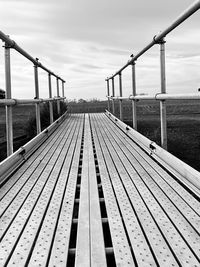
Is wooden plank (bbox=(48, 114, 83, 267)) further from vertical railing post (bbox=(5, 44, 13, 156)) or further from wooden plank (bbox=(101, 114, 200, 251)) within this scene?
vertical railing post (bbox=(5, 44, 13, 156))

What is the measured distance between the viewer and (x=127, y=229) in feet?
6.47

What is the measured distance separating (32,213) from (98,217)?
44 cm

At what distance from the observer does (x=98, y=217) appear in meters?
2.15

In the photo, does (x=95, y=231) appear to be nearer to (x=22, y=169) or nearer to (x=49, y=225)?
(x=49, y=225)

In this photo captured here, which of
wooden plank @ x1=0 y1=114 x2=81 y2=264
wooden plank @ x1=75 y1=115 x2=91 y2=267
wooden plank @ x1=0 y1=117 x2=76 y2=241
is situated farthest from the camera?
wooden plank @ x1=0 y1=117 x2=76 y2=241

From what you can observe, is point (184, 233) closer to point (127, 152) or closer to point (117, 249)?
point (117, 249)

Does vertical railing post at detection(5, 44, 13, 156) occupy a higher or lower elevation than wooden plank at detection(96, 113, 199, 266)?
higher

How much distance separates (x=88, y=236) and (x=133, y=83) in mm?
4117

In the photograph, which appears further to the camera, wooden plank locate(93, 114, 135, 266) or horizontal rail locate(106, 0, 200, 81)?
horizontal rail locate(106, 0, 200, 81)

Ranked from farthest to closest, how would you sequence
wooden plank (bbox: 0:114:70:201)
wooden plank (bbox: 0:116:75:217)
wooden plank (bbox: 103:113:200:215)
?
wooden plank (bbox: 0:114:70:201) < wooden plank (bbox: 0:116:75:217) < wooden plank (bbox: 103:113:200:215)

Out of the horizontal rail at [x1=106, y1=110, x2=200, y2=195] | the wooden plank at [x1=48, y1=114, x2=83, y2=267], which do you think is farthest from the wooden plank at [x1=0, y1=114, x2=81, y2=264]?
the horizontal rail at [x1=106, y1=110, x2=200, y2=195]

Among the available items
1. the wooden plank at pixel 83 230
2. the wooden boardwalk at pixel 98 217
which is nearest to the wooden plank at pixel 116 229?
the wooden boardwalk at pixel 98 217

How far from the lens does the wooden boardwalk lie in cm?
168

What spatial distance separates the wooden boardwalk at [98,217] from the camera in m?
1.68
